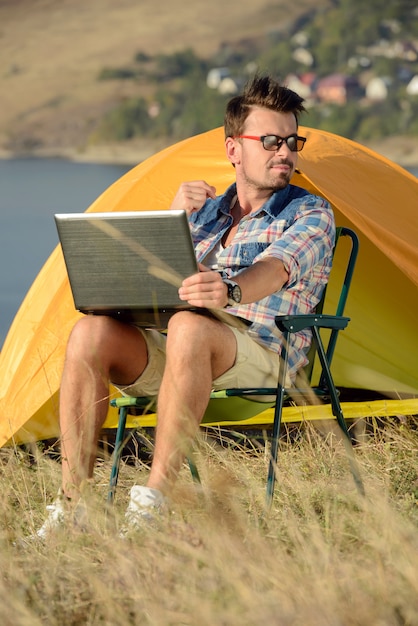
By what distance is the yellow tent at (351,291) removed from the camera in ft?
12.7

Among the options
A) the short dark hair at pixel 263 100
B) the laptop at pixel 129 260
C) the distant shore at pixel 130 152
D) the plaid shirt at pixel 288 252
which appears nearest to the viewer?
the laptop at pixel 129 260

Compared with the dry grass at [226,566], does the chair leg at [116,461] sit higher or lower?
lower

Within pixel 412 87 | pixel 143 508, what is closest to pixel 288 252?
pixel 143 508

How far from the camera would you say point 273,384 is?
3.10 m

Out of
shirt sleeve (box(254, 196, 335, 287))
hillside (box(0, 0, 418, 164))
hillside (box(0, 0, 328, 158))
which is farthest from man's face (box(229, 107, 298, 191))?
hillside (box(0, 0, 328, 158))

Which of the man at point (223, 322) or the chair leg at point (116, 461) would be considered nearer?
the man at point (223, 322)

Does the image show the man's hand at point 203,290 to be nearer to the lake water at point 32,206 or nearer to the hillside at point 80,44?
the lake water at point 32,206

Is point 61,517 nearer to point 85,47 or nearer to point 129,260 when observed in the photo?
point 129,260

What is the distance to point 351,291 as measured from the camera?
4.44 meters

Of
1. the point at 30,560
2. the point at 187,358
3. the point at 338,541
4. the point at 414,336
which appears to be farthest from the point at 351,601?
the point at 414,336

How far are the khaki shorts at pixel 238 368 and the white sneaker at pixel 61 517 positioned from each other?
1.47 feet

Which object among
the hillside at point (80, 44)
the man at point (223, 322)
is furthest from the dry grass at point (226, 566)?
the hillside at point (80, 44)

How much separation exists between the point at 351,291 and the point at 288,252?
4.71 feet

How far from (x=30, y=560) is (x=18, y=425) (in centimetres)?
155
